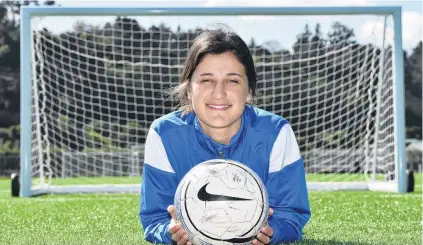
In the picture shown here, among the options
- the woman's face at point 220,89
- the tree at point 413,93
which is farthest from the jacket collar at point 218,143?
the tree at point 413,93

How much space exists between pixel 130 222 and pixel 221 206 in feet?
6.77

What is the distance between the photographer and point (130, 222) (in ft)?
15.9

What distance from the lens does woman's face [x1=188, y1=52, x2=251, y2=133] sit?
330 cm

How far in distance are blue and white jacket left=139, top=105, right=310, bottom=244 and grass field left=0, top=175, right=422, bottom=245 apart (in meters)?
0.23

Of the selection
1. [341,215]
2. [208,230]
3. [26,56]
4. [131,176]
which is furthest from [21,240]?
[131,176]

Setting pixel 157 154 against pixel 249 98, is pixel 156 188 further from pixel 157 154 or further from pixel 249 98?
pixel 249 98

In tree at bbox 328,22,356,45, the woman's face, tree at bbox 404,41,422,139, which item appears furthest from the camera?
tree at bbox 404,41,422,139

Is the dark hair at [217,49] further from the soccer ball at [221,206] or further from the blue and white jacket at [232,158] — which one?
the soccer ball at [221,206]

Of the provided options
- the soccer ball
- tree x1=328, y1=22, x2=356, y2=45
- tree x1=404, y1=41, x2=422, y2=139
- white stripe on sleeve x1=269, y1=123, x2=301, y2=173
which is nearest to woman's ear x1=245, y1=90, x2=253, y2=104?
white stripe on sleeve x1=269, y1=123, x2=301, y2=173

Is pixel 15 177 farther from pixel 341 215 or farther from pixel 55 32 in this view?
pixel 341 215

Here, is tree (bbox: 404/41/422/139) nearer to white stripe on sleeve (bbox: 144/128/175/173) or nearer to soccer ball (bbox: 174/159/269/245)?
white stripe on sleeve (bbox: 144/128/175/173)

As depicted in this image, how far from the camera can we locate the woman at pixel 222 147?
3355mm

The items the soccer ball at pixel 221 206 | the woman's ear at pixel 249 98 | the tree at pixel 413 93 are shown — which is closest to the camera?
the soccer ball at pixel 221 206

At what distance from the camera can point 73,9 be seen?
8727 millimetres
